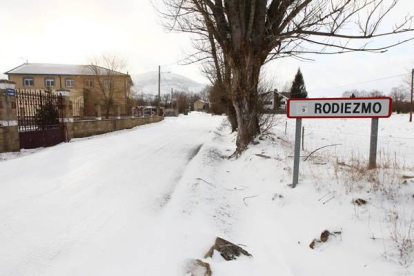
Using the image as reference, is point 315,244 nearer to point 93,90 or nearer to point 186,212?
point 186,212

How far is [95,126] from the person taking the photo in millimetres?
15125

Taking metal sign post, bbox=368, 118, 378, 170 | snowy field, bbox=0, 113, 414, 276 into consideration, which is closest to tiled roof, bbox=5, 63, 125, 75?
snowy field, bbox=0, 113, 414, 276

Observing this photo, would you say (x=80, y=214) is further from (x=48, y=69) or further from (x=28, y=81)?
(x=28, y=81)

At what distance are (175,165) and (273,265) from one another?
486 centimetres

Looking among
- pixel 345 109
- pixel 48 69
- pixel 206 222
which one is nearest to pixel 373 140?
pixel 345 109

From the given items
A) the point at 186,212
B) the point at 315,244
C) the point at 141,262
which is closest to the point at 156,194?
the point at 186,212

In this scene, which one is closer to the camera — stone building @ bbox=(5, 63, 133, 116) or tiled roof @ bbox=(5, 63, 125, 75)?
stone building @ bbox=(5, 63, 133, 116)

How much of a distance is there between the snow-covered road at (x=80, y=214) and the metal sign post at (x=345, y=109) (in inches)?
114

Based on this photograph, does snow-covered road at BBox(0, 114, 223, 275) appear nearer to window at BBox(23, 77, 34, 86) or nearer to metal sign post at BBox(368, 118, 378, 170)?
metal sign post at BBox(368, 118, 378, 170)

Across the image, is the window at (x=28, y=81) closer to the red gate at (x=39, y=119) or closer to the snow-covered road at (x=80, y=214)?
the red gate at (x=39, y=119)

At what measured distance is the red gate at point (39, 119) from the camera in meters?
9.51

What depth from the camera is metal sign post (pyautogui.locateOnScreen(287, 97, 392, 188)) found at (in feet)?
12.5

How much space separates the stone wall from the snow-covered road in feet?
19.4

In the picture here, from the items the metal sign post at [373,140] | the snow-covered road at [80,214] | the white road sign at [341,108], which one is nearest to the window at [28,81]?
the snow-covered road at [80,214]
